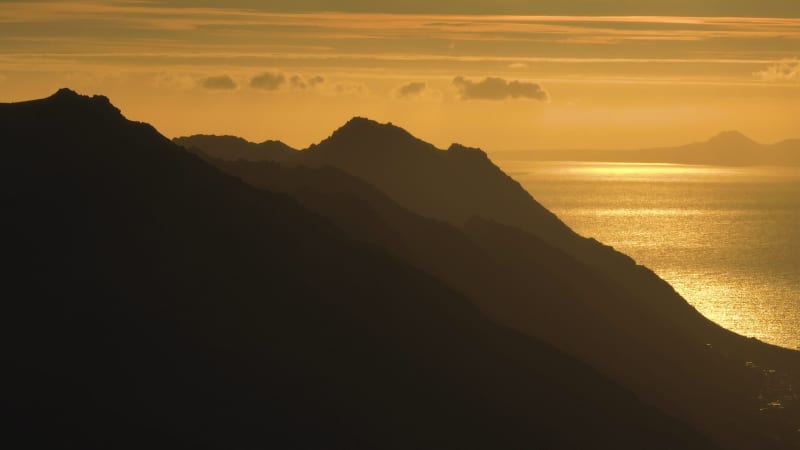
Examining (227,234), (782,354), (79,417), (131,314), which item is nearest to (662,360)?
(782,354)

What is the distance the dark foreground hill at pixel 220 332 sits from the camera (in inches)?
2963

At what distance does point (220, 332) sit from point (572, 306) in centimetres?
6083

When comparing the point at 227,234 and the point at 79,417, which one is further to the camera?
the point at 227,234

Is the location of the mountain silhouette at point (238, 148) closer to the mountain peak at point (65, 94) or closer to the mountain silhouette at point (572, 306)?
the mountain silhouette at point (572, 306)

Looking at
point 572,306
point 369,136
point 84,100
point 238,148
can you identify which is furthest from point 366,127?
point 84,100

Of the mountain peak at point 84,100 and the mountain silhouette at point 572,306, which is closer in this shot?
the mountain peak at point 84,100

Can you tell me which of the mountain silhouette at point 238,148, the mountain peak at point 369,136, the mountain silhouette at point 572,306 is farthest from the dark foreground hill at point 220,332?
the mountain silhouette at point 238,148

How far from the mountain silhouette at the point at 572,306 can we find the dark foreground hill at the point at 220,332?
1512cm

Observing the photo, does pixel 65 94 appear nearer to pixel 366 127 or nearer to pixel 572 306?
pixel 572 306

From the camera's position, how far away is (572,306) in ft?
438

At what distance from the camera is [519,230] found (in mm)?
150000

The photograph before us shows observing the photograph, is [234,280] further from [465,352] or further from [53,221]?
[465,352]

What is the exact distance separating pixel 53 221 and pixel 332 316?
24.8 m

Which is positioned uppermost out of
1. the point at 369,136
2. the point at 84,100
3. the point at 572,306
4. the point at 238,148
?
the point at 369,136
